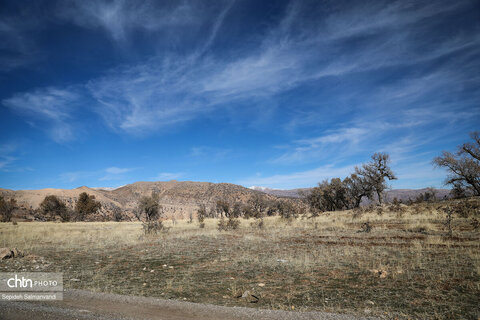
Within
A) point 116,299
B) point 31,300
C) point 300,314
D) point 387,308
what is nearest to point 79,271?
point 31,300

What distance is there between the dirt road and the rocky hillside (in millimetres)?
71868

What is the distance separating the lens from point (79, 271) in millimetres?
10117

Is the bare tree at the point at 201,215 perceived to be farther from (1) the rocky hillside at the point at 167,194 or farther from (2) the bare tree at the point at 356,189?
(2) the bare tree at the point at 356,189

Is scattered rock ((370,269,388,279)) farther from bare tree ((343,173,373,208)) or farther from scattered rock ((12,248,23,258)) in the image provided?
bare tree ((343,173,373,208))

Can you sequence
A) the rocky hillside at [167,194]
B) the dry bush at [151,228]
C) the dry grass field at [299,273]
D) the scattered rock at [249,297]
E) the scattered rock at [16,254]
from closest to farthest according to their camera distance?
the dry grass field at [299,273], the scattered rock at [249,297], the scattered rock at [16,254], the dry bush at [151,228], the rocky hillside at [167,194]

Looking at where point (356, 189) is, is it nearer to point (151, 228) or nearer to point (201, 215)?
point (201, 215)

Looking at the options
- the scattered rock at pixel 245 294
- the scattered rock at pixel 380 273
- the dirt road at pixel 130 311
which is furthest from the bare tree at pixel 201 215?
the dirt road at pixel 130 311

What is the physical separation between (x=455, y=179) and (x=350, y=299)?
43358 millimetres

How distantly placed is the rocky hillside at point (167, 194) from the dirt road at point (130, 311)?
236ft

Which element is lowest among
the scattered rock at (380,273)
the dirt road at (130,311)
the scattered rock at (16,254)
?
the scattered rock at (380,273)

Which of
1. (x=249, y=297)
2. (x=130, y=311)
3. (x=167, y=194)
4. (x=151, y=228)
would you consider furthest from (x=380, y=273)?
(x=167, y=194)

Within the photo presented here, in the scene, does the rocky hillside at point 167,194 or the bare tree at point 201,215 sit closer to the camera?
the bare tree at point 201,215

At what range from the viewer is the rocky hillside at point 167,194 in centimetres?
7957

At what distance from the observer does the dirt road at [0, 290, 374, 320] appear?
5.50 meters
